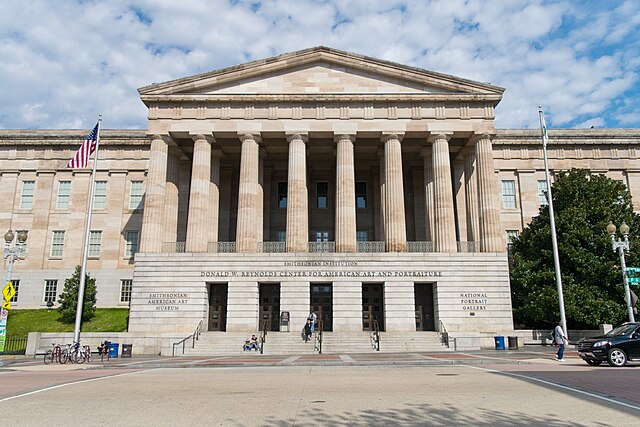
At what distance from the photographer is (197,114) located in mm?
36969

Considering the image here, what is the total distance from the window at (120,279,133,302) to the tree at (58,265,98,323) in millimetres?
Answer: 2808

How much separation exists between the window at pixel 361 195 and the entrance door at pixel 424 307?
38.5ft

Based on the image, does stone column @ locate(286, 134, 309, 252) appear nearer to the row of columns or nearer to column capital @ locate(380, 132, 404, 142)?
the row of columns

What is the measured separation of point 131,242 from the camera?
4484cm

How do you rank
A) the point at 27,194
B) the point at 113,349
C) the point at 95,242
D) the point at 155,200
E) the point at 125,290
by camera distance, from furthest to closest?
the point at 27,194 → the point at 95,242 → the point at 125,290 → the point at 155,200 → the point at 113,349

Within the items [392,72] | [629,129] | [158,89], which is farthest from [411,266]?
[629,129]

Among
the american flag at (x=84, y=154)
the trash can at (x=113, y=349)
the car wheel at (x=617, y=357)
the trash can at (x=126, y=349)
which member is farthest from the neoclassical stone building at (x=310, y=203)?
the car wheel at (x=617, y=357)

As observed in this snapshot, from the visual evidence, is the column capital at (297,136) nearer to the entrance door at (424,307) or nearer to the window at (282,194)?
the window at (282,194)

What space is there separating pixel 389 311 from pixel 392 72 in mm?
17565

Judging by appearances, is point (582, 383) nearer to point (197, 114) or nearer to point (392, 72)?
point (392, 72)

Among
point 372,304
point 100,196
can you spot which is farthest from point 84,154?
point 372,304

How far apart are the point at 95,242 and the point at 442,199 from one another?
31081 mm

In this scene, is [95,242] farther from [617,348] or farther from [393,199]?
[617,348]

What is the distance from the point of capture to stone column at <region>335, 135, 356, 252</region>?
34.7 metres
